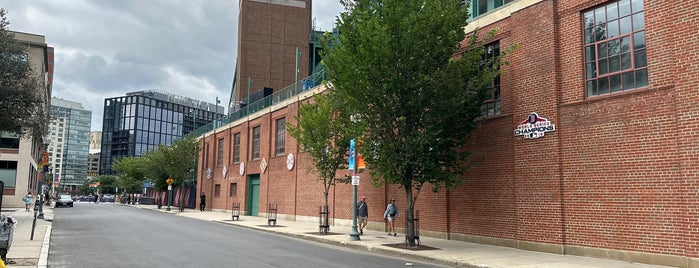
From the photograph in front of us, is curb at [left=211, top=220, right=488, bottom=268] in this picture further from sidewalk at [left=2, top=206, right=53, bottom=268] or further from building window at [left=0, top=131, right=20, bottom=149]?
building window at [left=0, top=131, right=20, bottom=149]

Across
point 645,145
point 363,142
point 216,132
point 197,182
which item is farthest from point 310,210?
point 197,182

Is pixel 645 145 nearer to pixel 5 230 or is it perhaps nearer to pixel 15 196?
pixel 5 230

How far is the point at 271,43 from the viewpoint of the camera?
6419 centimetres

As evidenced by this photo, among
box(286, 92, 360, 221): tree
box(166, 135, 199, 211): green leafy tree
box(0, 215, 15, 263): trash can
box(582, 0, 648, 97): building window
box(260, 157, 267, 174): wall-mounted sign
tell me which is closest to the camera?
box(0, 215, 15, 263): trash can

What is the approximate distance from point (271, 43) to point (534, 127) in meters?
52.3

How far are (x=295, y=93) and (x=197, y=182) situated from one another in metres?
26.0

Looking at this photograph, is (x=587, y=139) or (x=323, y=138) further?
(x=323, y=138)

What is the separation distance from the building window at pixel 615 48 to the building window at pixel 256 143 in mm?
28971

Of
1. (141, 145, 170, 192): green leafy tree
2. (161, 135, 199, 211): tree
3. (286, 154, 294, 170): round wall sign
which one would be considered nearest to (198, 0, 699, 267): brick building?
(286, 154, 294, 170): round wall sign

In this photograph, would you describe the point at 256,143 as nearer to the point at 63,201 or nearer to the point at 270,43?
the point at 270,43

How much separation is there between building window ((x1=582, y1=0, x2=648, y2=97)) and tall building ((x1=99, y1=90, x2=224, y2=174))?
6227 inches

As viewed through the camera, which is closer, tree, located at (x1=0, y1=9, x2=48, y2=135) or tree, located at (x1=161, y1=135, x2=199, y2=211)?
tree, located at (x1=0, y1=9, x2=48, y2=135)

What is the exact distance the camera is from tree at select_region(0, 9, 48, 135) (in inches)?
709

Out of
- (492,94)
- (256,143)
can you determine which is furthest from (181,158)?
(492,94)
